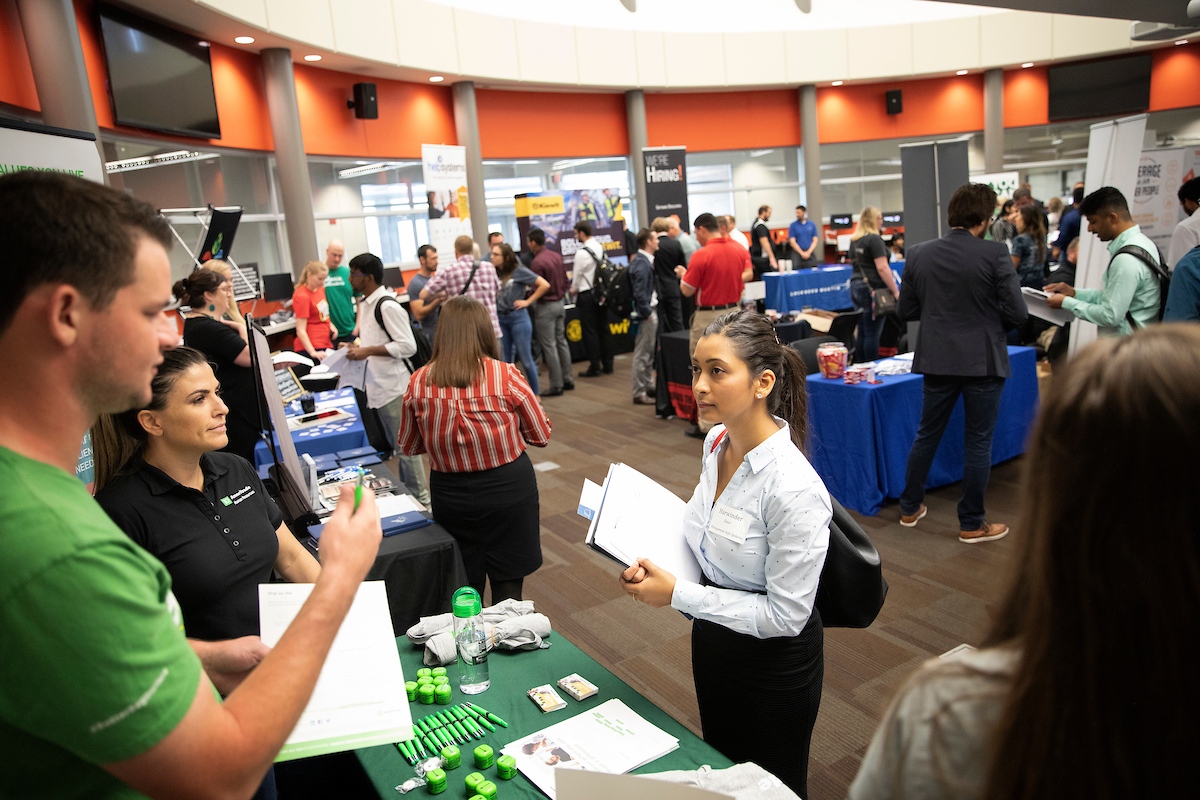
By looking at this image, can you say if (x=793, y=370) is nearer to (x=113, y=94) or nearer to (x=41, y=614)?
(x=41, y=614)

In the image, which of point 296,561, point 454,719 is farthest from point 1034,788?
point 296,561

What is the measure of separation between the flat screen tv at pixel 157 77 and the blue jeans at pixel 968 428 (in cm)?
663

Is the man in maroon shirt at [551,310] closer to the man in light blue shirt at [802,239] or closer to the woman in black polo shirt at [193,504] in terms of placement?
the man in light blue shirt at [802,239]

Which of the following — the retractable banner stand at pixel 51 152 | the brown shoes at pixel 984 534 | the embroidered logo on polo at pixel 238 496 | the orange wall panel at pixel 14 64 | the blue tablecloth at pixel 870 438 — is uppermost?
the orange wall panel at pixel 14 64

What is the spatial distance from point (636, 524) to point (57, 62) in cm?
581

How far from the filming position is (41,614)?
696 mm

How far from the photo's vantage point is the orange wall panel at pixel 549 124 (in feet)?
39.1

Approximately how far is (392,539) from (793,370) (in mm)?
1597

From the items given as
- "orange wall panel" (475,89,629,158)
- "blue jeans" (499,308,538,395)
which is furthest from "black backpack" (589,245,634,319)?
"orange wall panel" (475,89,629,158)

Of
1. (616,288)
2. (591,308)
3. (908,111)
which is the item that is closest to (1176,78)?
(908,111)

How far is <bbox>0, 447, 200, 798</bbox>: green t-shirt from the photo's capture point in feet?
2.29

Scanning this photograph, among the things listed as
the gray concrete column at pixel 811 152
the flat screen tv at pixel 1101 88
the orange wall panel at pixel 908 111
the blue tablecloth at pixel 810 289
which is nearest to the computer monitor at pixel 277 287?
the blue tablecloth at pixel 810 289

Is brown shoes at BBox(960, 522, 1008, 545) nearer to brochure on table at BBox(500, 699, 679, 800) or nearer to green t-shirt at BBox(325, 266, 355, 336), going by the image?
brochure on table at BBox(500, 699, 679, 800)

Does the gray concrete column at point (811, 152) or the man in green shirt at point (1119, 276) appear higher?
the gray concrete column at point (811, 152)
